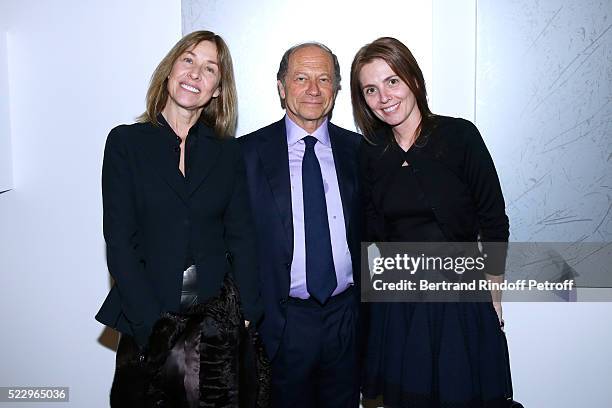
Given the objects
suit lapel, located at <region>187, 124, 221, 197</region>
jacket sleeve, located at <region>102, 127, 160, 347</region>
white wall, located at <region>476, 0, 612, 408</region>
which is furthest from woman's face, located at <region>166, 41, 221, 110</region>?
white wall, located at <region>476, 0, 612, 408</region>

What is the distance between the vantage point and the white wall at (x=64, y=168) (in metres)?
2.86

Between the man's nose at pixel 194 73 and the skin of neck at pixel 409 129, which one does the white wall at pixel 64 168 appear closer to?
the man's nose at pixel 194 73

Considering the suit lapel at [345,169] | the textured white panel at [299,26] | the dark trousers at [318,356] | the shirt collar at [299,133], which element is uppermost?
the textured white panel at [299,26]

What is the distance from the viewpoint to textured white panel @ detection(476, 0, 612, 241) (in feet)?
9.32

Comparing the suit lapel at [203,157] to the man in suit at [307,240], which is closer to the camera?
the suit lapel at [203,157]

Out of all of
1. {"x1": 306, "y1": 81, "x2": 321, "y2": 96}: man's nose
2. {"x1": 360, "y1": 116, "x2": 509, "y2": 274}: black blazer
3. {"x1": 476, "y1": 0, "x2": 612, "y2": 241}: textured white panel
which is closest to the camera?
{"x1": 360, "y1": 116, "x2": 509, "y2": 274}: black blazer

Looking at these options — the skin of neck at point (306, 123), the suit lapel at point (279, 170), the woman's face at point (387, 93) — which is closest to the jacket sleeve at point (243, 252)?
the suit lapel at point (279, 170)

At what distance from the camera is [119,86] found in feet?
9.48

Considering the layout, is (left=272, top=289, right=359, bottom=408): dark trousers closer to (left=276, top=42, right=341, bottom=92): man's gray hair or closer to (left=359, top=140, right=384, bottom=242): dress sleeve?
(left=359, top=140, right=384, bottom=242): dress sleeve

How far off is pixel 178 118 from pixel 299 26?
2.91ft

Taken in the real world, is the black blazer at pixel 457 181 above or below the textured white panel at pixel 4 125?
below

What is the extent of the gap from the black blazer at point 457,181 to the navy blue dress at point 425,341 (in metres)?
0.01

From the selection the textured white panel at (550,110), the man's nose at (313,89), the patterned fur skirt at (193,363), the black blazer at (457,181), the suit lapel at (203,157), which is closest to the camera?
the patterned fur skirt at (193,363)

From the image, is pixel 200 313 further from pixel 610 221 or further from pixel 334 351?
pixel 610 221
